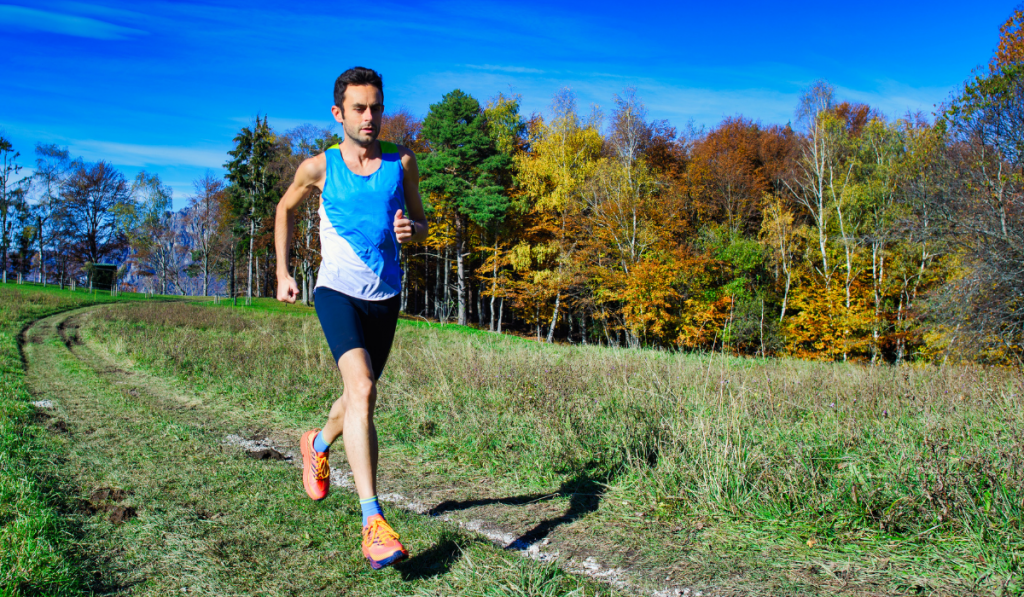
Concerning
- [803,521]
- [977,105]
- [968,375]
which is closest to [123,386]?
[803,521]

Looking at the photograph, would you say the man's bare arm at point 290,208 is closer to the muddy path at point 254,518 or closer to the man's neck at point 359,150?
the man's neck at point 359,150

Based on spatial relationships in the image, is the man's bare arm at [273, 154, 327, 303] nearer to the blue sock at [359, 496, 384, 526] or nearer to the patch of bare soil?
the blue sock at [359, 496, 384, 526]

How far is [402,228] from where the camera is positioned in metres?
2.94

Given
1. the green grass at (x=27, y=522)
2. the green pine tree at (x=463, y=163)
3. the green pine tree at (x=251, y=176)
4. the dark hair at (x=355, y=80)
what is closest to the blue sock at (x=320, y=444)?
the green grass at (x=27, y=522)

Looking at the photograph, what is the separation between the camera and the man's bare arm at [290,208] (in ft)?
10.1

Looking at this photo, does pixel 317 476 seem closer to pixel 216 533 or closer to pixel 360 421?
pixel 216 533

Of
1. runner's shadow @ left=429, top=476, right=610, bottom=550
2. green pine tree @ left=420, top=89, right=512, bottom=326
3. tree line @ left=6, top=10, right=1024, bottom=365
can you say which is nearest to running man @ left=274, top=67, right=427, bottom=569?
runner's shadow @ left=429, top=476, right=610, bottom=550

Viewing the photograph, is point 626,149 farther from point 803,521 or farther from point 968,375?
point 803,521

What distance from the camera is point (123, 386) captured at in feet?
24.8

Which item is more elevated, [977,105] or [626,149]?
[626,149]

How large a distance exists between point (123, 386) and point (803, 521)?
793cm

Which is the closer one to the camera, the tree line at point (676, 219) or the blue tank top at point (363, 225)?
the blue tank top at point (363, 225)

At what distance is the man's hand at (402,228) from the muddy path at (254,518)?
59.8 inches

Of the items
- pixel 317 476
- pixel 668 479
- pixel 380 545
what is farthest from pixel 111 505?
pixel 668 479
